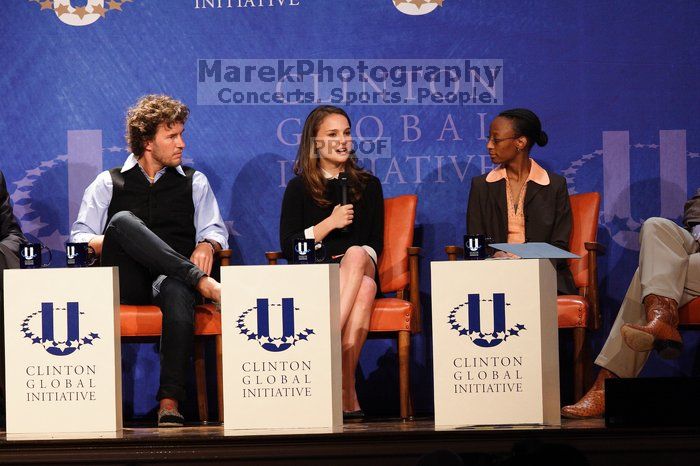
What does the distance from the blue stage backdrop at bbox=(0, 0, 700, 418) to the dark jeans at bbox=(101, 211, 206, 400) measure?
96 cm

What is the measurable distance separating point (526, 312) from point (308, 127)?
5.24 ft

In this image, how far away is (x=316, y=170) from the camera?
475 cm

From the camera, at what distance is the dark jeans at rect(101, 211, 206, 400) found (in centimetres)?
406

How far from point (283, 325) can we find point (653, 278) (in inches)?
56.6

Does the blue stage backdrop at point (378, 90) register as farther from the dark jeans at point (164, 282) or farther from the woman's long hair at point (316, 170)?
the dark jeans at point (164, 282)

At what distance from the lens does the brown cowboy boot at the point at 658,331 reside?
375 centimetres

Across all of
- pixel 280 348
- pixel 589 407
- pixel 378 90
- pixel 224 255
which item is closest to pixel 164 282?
pixel 224 255

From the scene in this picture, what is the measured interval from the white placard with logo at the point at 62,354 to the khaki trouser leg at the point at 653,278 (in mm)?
1880

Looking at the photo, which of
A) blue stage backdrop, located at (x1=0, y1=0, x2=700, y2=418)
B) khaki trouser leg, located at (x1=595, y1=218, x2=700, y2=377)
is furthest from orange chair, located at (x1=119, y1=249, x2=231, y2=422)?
khaki trouser leg, located at (x1=595, y1=218, x2=700, y2=377)

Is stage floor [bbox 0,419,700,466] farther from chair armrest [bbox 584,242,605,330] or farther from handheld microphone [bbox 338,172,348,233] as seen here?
handheld microphone [bbox 338,172,348,233]

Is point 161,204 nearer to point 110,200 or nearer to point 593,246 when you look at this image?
point 110,200

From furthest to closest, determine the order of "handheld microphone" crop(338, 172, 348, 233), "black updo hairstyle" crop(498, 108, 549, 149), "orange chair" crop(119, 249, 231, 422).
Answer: "black updo hairstyle" crop(498, 108, 549, 149) → "handheld microphone" crop(338, 172, 348, 233) → "orange chair" crop(119, 249, 231, 422)

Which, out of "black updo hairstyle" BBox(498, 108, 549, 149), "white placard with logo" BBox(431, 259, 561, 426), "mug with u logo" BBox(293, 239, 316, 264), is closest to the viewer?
"white placard with logo" BBox(431, 259, 561, 426)

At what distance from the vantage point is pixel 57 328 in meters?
3.60
